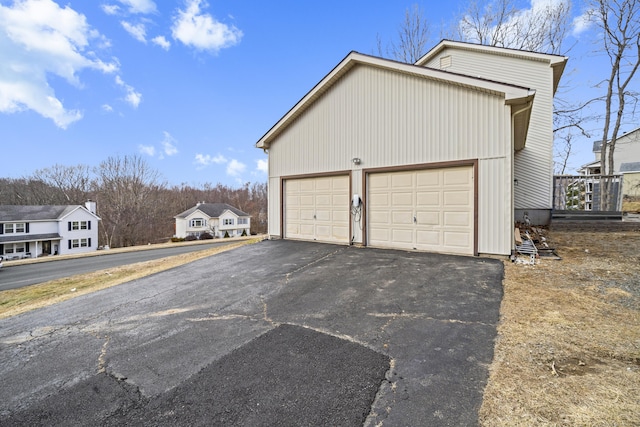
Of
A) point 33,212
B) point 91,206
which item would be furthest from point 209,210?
point 33,212

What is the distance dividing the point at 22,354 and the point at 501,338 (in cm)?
556

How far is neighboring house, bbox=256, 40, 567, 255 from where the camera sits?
6562 mm

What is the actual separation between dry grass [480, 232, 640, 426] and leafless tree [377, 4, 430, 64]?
17294 mm

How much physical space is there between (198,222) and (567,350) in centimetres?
4271

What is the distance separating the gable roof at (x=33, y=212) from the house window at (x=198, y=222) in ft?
38.6

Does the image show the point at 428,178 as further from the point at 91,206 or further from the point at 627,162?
the point at 91,206

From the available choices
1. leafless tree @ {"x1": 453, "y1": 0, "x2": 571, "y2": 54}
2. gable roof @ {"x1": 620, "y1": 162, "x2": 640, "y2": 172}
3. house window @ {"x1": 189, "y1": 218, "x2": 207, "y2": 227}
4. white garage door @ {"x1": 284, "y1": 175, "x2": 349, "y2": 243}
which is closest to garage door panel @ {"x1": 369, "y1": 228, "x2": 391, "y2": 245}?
white garage door @ {"x1": 284, "y1": 175, "x2": 349, "y2": 243}

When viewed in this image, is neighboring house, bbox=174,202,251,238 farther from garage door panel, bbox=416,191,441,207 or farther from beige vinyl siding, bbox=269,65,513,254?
garage door panel, bbox=416,191,441,207

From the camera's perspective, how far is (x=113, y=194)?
35.5m

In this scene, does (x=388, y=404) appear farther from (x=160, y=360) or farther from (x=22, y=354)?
(x=22, y=354)

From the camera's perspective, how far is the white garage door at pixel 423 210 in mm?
6926

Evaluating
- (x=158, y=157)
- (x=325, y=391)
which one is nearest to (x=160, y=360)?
(x=325, y=391)

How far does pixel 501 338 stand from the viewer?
314 cm

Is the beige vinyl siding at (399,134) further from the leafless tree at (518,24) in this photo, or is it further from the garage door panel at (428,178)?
the leafless tree at (518,24)
